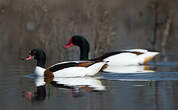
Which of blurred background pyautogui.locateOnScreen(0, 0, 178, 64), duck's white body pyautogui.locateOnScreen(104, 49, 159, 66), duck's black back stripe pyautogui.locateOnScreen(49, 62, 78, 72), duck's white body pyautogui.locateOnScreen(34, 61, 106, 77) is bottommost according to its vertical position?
duck's white body pyautogui.locateOnScreen(34, 61, 106, 77)

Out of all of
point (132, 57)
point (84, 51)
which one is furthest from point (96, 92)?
point (132, 57)

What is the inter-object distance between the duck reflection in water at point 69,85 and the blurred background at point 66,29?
410 cm

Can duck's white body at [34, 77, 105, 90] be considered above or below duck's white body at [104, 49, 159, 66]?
below

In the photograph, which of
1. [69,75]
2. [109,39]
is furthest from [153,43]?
[69,75]

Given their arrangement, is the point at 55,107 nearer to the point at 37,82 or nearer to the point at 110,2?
the point at 37,82

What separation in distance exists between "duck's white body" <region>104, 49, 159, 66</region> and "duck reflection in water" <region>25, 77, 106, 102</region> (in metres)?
3.70

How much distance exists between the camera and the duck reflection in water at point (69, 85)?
9836 millimetres

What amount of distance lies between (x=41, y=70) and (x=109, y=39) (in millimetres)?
5933

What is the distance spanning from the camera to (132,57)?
1659 cm

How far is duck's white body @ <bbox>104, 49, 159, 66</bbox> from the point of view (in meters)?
16.3

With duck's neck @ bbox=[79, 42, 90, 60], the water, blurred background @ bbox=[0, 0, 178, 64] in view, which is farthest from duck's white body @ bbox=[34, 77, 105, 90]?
blurred background @ bbox=[0, 0, 178, 64]

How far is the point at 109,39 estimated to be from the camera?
18484 mm

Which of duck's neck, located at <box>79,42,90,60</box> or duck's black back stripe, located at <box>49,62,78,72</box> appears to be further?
duck's neck, located at <box>79,42,90,60</box>

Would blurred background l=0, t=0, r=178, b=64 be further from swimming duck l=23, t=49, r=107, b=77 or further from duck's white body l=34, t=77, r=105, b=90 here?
duck's white body l=34, t=77, r=105, b=90
